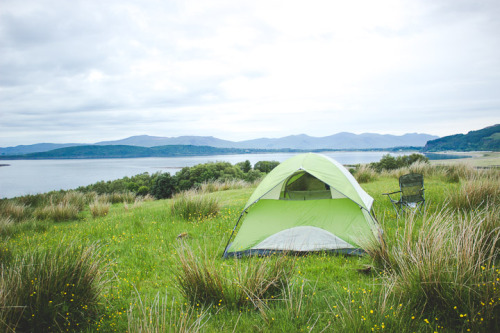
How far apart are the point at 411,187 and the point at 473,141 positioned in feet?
221

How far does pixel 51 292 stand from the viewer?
9.41 ft

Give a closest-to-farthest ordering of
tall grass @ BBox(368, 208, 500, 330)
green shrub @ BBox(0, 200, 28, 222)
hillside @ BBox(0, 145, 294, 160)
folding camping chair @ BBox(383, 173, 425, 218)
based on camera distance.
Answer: tall grass @ BBox(368, 208, 500, 330) → folding camping chair @ BBox(383, 173, 425, 218) → green shrub @ BBox(0, 200, 28, 222) → hillside @ BBox(0, 145, 294, 160)

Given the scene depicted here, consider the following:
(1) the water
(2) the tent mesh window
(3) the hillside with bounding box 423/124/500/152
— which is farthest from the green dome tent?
(3) the hillside with bounding box 423/124/500/152

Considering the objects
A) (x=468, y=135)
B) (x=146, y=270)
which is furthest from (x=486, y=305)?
(x=468, y=135)

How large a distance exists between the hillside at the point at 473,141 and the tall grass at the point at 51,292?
200 feet

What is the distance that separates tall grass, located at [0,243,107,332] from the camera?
8.69 ft

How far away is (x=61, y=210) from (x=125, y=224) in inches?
164

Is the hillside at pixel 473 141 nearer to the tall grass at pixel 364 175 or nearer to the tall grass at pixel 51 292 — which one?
the tall grass at pixel 364 175

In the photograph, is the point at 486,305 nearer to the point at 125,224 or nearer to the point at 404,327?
the point at 404,327

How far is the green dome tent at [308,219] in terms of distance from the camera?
5.05 m

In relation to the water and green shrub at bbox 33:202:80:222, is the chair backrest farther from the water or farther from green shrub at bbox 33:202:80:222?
the water

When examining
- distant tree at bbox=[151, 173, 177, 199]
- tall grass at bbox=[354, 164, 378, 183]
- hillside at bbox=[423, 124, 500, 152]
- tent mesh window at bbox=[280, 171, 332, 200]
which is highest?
hillside at bbox=[423, 124, 500, 152]

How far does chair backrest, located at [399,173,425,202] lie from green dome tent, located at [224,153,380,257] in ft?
8.49

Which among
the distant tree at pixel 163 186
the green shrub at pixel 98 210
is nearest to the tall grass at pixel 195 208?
the green shrub at pixel 98 210
